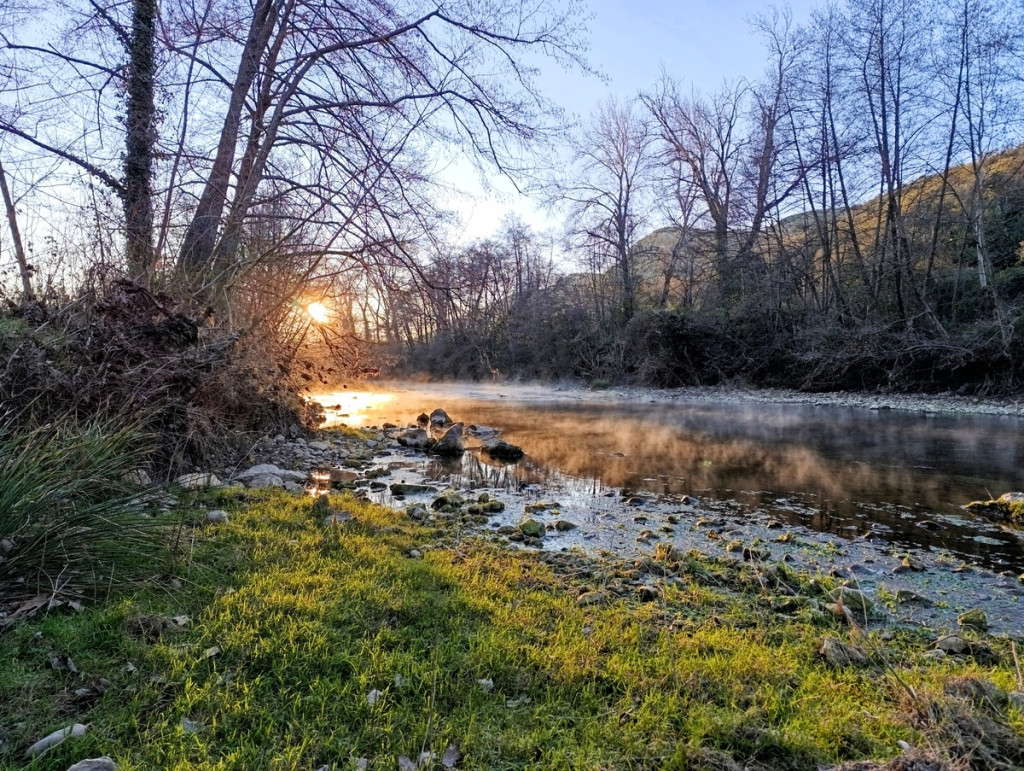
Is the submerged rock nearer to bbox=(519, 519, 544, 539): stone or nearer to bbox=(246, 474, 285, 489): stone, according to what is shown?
bbox=(246, 474, 285, 489): stone

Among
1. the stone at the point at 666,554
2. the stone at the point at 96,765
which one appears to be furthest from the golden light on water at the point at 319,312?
the stone at the point at 96,765

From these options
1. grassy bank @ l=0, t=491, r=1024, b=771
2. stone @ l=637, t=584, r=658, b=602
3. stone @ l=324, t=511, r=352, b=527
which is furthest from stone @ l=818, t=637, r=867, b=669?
stone @ l=324, t=511, r=352, b=527

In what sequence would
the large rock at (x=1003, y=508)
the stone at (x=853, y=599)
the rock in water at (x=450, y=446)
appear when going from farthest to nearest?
the rock in water at (x=450, y=446) < the large rock at (x=1003, y=508) < the stone at (x=853, y=599)

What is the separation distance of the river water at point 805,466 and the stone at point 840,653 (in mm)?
2581

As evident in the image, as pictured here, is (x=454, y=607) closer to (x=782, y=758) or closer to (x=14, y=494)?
(x=782, y=758)

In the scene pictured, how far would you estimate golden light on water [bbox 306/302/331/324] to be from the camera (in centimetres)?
885

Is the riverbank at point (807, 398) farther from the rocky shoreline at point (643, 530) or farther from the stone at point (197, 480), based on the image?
the stone at point (197, 480)

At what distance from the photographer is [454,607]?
2969mm

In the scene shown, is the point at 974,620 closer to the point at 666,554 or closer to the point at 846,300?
the point at 666,554

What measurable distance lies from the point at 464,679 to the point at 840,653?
1905 millimetres

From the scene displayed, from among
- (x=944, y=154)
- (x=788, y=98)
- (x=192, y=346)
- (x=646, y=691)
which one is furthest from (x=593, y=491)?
(x=788, y=98)

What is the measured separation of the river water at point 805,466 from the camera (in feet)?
17.6

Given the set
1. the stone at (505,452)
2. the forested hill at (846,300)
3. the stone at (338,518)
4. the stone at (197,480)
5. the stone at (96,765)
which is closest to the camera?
the stone at (96,765)

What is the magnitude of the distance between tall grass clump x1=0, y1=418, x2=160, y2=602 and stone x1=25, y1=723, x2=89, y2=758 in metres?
1.13
